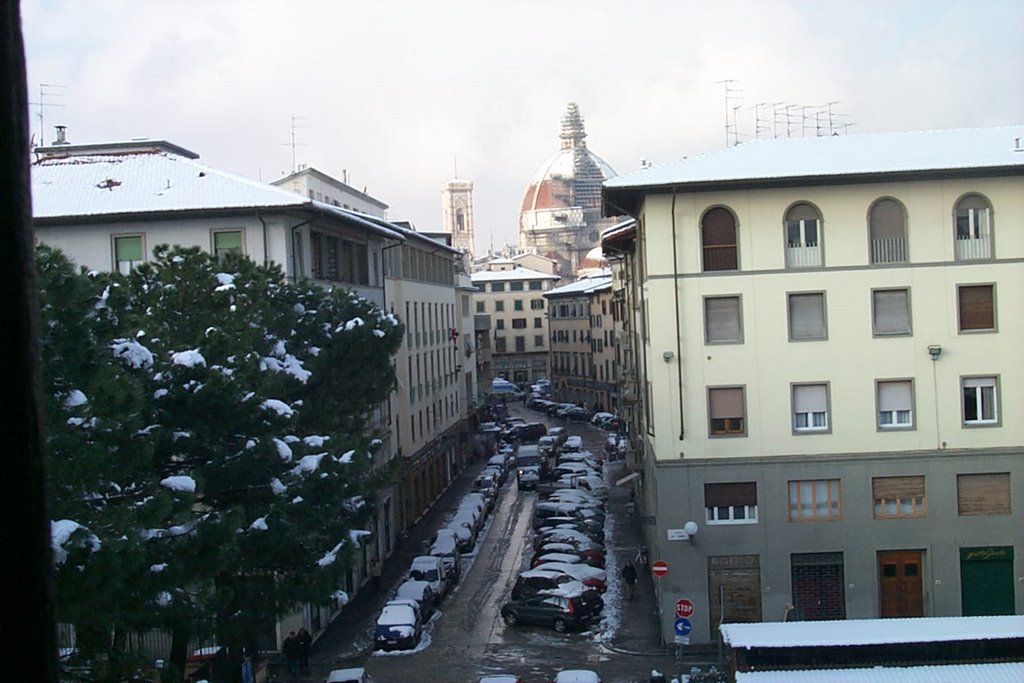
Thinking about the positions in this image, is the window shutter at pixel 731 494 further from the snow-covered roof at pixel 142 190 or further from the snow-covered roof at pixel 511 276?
the snow-covered roof at pixel 511 276

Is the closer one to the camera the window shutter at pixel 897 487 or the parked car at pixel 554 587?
the window shutter at pixel 897 487

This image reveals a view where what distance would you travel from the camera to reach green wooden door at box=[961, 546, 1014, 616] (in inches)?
1033

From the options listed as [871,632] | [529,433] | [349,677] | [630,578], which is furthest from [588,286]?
[871,632]

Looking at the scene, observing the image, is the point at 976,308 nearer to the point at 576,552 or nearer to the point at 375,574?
the point at 576,552

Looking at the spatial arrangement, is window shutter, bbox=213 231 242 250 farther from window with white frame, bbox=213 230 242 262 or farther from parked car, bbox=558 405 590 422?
parked car, bbox=558 405 590 422

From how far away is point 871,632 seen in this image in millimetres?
18984

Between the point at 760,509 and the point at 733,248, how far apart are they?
6099 mm

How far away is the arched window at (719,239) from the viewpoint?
2661 centimetres

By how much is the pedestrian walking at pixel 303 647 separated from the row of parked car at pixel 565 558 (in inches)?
229

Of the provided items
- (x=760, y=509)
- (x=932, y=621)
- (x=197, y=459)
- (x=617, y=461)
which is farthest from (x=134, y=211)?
(x=617, y=461)

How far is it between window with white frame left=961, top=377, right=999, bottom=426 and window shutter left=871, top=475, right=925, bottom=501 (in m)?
1.92

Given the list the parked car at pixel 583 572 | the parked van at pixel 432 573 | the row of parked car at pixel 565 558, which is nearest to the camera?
the row of parked car at pixel 565 558

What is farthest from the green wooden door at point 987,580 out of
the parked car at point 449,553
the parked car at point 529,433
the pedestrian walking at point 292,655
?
the parked car at point 529,433

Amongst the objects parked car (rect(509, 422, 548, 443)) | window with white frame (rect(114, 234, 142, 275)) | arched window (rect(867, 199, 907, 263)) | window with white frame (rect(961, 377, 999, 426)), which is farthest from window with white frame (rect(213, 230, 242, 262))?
parked car (rect(509, 422, 548, 443))
